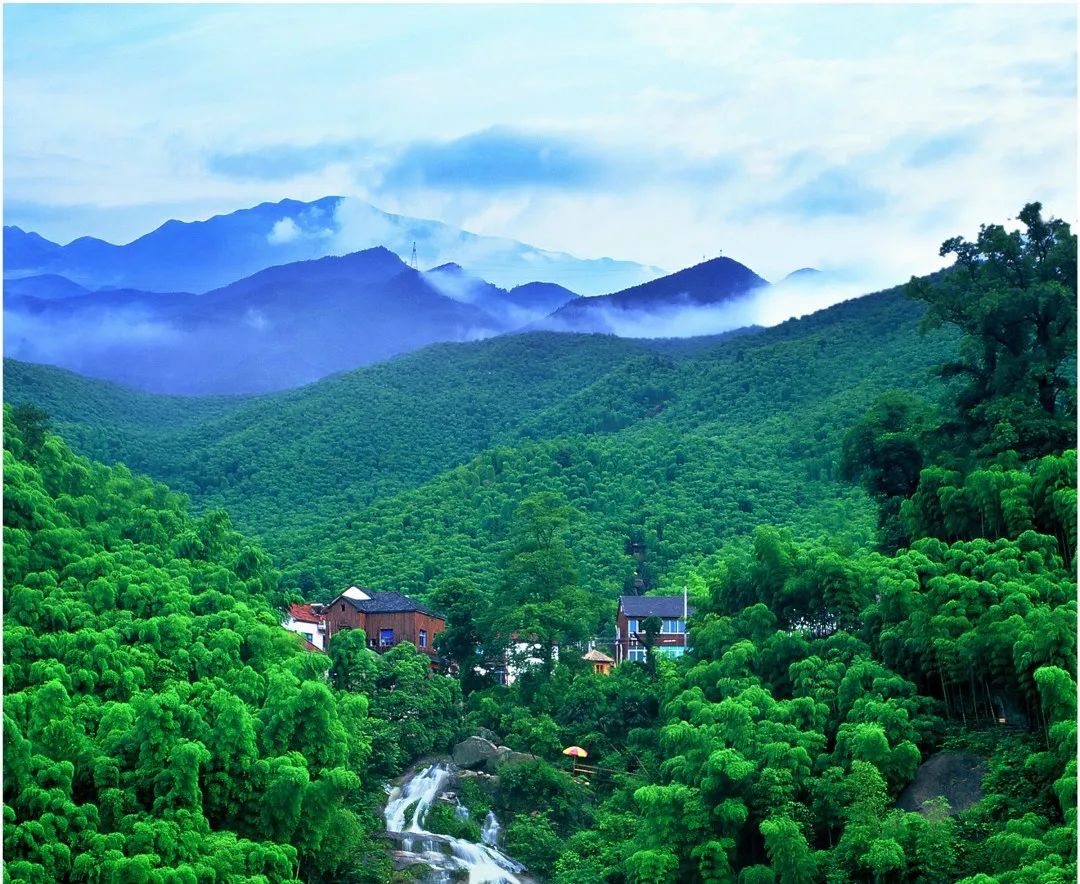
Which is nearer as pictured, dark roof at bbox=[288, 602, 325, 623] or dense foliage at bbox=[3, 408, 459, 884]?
dense foliage at bbox=[3, 408, 459, 884]

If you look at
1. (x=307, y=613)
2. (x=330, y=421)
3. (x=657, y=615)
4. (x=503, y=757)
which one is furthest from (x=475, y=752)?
(x=330, y=421)

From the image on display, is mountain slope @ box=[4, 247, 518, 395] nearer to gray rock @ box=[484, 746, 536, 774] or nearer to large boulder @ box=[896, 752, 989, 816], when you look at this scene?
gray rock @ box=[484, 746, 536, 774]

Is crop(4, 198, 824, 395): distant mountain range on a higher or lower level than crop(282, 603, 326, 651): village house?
higher

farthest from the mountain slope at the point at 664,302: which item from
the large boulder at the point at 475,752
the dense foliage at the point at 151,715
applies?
the dense foliage at the point at 151,715

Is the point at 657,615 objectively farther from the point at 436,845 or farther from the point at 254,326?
the point at 254,326

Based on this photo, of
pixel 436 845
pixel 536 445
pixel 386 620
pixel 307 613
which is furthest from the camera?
pixel 536 445

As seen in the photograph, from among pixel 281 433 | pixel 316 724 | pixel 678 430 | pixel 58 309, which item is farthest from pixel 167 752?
pixel 58 309

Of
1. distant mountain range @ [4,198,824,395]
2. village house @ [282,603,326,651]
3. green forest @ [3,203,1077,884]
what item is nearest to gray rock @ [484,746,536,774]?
green forest @ [3,203,1077,884]

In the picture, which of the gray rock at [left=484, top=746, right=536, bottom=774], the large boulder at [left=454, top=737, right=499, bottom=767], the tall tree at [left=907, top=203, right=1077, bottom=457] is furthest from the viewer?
the large boulder at [left=454, top=737, right=499, bottom=767]
